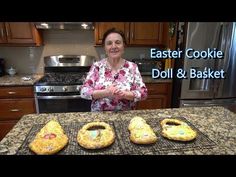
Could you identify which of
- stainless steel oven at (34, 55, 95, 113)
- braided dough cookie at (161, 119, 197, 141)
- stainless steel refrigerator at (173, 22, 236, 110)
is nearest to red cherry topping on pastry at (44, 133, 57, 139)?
braided dough cookie at (161, 119, 197, 141)

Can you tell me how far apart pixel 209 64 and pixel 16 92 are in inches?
84.8

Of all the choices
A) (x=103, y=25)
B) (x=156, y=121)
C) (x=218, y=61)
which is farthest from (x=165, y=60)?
(x=156, y=121)

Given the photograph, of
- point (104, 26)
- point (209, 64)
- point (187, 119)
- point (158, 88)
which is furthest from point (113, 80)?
point (209, 64)

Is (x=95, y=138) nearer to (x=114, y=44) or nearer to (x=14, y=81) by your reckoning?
(x=114, y=44)

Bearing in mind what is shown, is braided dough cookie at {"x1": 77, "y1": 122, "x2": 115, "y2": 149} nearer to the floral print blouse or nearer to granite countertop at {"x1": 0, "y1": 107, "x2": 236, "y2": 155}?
granite countertop at {"x1": 0, "y1": 107, "x2": 236, "y2": 155}

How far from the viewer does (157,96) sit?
2348 millimetres

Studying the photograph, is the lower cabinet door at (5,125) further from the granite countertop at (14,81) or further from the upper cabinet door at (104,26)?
the upper cabinet door at (104,26)

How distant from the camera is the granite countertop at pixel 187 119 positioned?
78 centimetres

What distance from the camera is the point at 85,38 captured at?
263cm

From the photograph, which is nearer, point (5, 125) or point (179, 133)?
point (179, 133)

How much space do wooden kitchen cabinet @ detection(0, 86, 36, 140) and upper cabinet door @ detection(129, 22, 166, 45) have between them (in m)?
1.35

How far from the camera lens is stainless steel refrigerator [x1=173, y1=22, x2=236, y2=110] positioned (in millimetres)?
2096

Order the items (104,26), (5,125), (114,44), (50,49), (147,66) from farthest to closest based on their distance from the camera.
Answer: (50,49), (147,66), (104,26), (5,125), (114,44)

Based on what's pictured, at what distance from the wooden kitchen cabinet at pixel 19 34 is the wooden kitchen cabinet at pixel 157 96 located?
147cm
